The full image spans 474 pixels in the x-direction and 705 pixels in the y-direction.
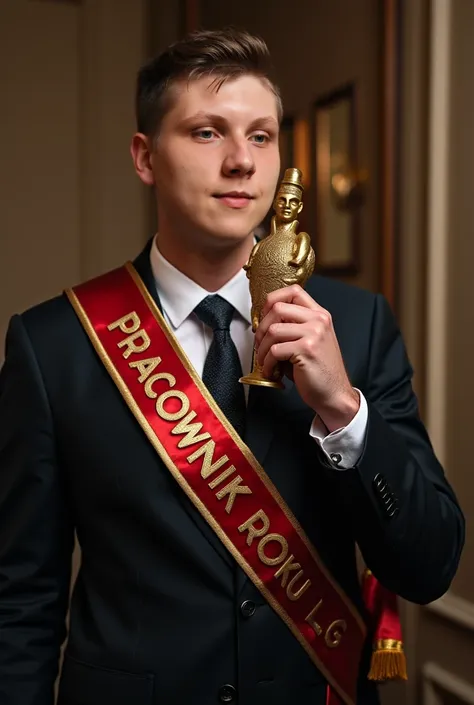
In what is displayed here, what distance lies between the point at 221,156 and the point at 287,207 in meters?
0.16

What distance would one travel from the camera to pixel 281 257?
1042mm

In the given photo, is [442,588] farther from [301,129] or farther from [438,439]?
[301,129]

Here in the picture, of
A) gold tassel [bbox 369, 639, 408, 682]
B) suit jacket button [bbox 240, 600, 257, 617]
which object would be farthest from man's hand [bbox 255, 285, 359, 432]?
gold tassel [bbox 369, 639, 408, 682]

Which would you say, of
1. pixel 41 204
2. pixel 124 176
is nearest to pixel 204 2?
pixel 124 176

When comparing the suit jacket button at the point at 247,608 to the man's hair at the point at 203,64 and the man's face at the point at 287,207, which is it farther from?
the man's hair at the point at 203,64

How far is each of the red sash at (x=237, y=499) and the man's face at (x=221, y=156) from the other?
188 millimetres

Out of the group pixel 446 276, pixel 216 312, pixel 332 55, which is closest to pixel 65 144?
pixel 332 55

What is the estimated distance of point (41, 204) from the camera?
264 cm

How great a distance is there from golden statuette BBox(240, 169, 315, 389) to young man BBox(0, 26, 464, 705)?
0.11 metres

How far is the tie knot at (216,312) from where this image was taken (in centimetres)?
126

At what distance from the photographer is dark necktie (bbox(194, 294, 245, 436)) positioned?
1.24 metres

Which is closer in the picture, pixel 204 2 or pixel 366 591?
pixel 366 591

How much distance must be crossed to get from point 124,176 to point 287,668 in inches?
69.8

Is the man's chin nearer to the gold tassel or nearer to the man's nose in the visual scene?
the man's nose
